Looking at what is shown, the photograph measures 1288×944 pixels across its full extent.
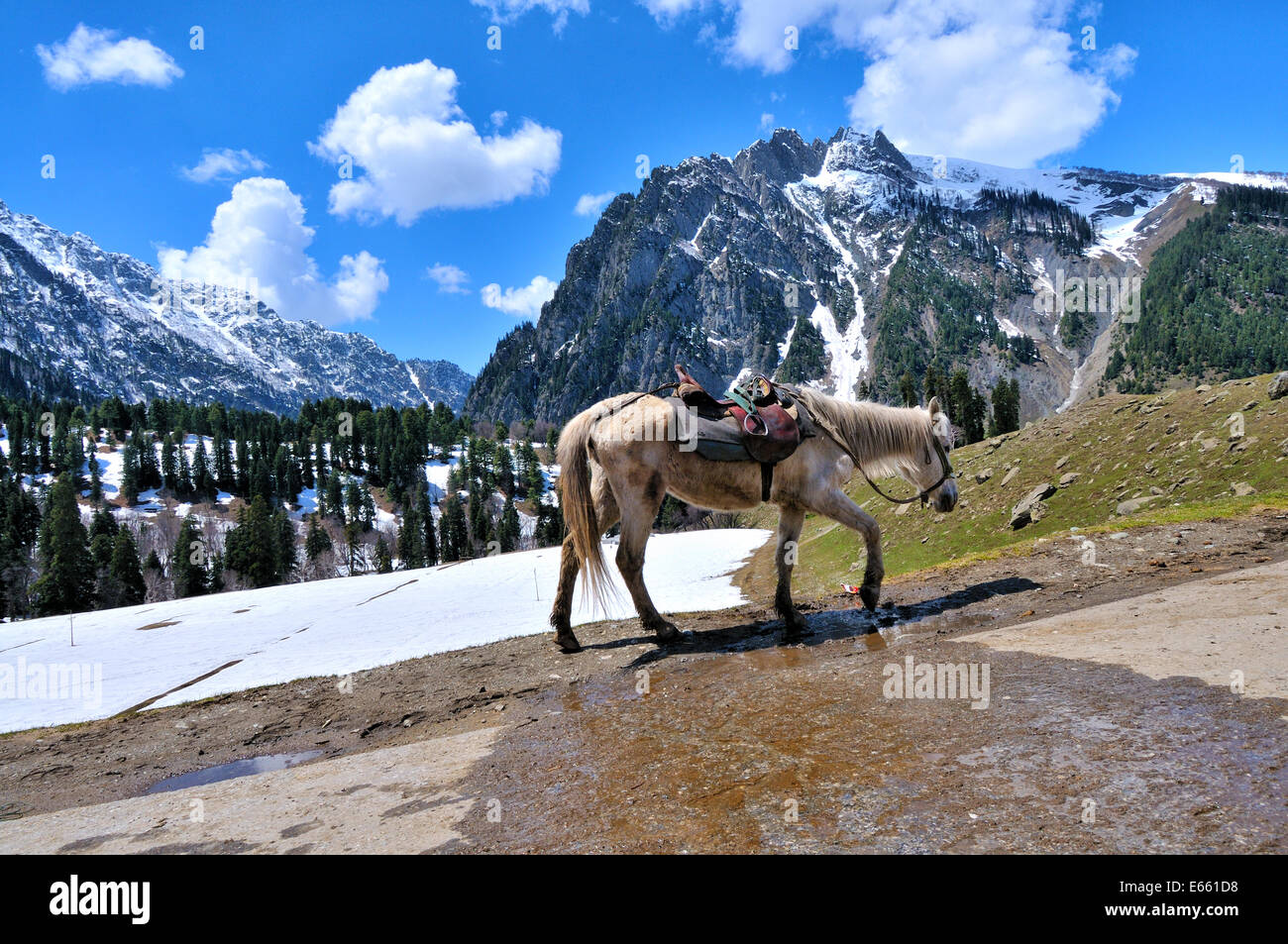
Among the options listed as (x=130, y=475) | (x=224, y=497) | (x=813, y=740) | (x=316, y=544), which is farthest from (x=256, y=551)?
(x=813, y=740)

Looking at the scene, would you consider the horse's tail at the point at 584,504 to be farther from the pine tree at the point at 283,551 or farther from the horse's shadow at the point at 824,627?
the pine tree at the point at 283,551

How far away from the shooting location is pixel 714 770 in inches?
176

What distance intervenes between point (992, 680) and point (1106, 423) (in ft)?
86.4

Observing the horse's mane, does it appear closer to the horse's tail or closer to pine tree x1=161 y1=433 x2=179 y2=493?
the horse's tail

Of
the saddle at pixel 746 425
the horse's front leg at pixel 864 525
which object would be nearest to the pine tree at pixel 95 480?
the saddle at pixel 746 425

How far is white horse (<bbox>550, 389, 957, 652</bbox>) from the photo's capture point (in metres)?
9.45

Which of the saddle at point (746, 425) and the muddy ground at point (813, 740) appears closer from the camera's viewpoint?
the muddy ground at point (813, 740)

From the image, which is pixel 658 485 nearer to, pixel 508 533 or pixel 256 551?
pixel 256 551

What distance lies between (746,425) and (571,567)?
3.62 metres

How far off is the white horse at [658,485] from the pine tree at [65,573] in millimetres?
104438

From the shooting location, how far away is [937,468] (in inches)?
453

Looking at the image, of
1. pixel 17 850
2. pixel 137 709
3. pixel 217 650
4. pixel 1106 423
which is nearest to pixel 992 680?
pixel 17 850

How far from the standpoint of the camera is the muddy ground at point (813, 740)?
3289 mm
